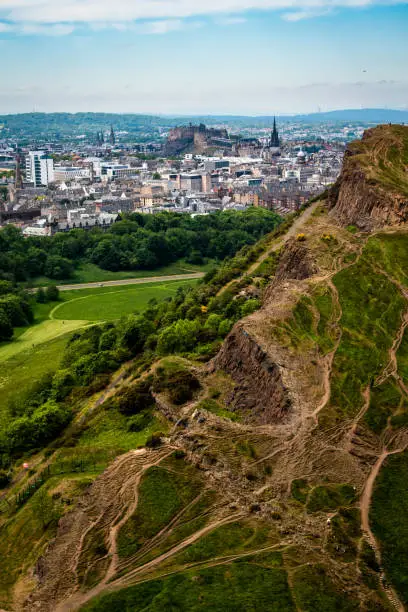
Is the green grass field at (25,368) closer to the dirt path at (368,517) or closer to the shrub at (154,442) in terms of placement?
the shrub at (154,442)

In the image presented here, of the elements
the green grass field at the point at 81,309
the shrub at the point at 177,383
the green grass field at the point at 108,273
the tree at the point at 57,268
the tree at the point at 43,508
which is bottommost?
the green grass field at the point at 81,309

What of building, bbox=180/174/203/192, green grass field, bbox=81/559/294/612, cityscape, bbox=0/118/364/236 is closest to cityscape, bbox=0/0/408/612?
green grass field, bbox=81/559/294/612

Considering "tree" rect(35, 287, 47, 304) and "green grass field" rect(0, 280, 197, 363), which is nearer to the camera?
"green grass field" rect(0, 280, 197, 363)

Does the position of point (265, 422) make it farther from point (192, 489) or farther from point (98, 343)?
point (98, 343)

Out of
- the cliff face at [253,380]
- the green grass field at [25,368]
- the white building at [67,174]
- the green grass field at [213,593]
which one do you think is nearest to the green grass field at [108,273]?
the green grass field at [25,368]

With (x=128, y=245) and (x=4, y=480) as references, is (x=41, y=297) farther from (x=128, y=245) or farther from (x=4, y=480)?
(x=4, y=480)

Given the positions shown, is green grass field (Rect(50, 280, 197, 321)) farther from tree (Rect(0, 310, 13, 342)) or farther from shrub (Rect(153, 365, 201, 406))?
shrub (Rect(153, 365, 201, 406))

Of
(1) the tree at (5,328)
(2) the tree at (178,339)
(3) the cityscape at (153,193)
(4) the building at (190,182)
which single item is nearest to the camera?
(2) the tree at (178,339)

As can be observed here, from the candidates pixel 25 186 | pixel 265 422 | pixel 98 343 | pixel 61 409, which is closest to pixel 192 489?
pixel 265 422
